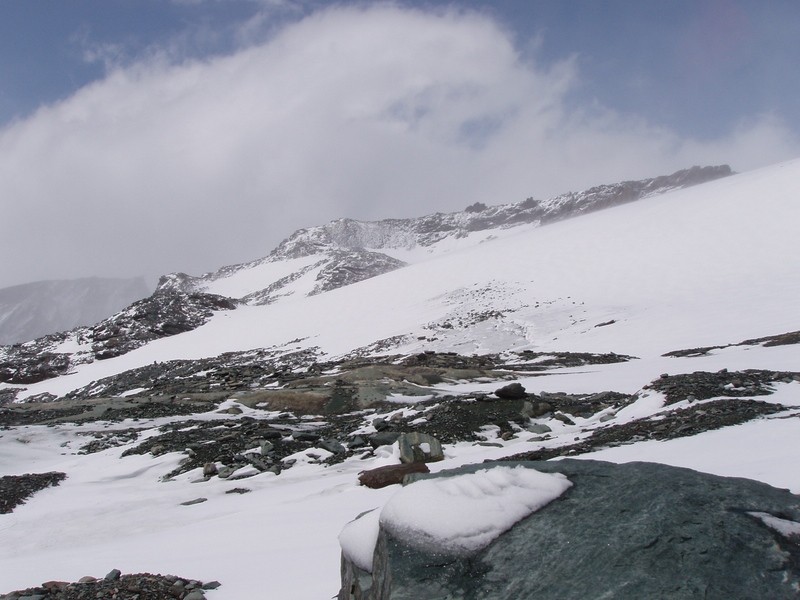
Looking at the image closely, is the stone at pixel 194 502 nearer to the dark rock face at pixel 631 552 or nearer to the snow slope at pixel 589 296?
the dark rock face at pixel 631 552

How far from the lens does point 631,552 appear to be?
2.60m

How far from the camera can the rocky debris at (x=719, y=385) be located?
10.9m

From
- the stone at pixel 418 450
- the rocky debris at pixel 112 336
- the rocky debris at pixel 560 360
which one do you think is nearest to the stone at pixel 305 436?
the stone at pixel 418 450

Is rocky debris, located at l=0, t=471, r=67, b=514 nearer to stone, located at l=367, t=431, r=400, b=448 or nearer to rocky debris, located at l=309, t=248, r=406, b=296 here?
stone, located at l=367, t=431, r=400, b=448

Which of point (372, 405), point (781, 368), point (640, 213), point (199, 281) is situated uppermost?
point (199, 281)

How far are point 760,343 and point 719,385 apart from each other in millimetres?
11337

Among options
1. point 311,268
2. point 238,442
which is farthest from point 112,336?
point 311,268

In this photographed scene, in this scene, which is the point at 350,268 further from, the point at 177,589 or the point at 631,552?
the point at 631,552

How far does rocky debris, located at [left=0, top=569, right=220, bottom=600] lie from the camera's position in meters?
4.67

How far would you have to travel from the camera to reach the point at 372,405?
18094mm

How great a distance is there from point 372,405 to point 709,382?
33.8ft

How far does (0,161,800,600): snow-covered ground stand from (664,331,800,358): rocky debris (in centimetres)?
83

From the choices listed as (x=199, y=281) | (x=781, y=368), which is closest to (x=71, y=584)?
(x=781, y=368)

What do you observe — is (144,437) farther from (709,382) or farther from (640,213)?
(640,213)
